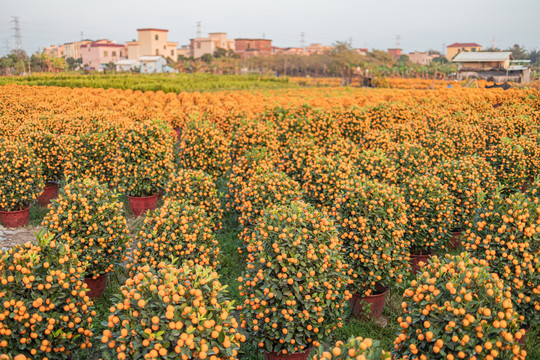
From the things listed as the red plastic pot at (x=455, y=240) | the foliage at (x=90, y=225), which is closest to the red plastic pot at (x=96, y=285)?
the foliage at (x=90, y=225)

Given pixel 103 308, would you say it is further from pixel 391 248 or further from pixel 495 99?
pixel 495 99

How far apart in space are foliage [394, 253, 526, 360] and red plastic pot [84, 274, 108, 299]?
494 cm

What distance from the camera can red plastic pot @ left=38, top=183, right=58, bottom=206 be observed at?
1085cm

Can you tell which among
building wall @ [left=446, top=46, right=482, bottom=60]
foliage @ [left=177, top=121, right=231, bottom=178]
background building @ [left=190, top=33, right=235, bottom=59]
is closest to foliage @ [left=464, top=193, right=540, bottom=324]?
foliage @ [left=177, top=121, right=231, bottom=178]

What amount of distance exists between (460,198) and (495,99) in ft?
67.5

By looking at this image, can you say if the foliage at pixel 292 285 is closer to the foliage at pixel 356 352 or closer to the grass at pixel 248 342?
the grass at pixel 248 342

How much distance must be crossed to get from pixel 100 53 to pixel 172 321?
10783 cm

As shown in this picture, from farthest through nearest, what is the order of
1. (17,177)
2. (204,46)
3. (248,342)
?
1. (204,46)
2. (17,177)
3. (248,342)

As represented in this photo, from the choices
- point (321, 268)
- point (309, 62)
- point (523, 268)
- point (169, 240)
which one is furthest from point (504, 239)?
point (309, 62)

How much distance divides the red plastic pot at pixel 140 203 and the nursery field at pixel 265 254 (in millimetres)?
36

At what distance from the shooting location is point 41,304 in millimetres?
4227

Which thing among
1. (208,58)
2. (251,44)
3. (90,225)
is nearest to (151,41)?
(208,58)

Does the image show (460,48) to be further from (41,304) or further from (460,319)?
(41,304)

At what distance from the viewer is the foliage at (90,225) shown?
20.4 feet
